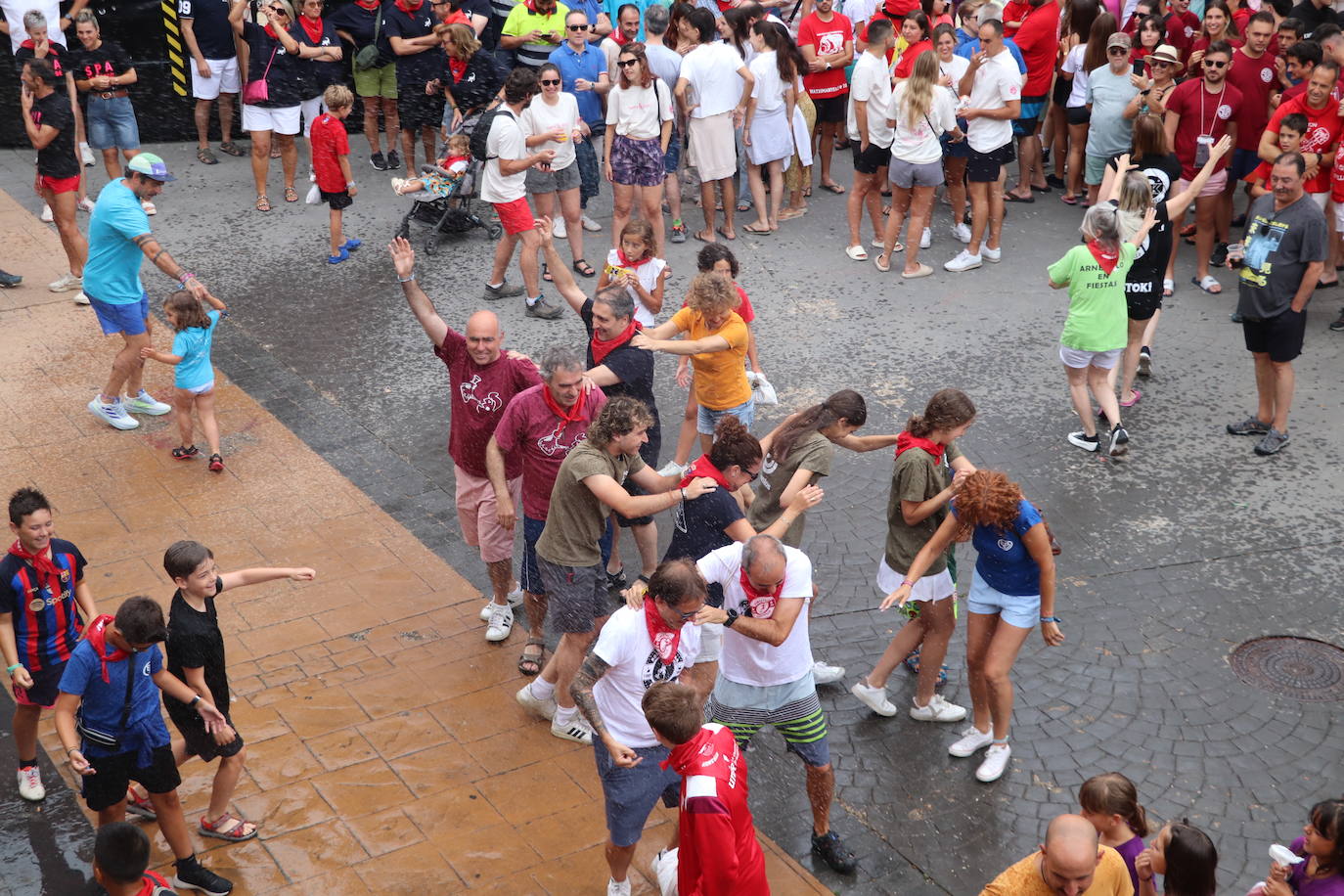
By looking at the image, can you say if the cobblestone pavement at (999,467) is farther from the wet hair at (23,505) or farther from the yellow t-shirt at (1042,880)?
the wet hair at (23,505)

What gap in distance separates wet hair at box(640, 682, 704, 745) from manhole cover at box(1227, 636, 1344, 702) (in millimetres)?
3658

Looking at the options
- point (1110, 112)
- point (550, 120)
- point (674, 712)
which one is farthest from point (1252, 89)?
point (674, 712)

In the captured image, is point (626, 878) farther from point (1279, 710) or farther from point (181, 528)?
point (181, 528)

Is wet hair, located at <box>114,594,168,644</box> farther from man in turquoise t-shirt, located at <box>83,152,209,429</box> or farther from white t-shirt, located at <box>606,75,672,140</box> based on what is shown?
white t-shirt, located at <box>606,75,672,140</box>

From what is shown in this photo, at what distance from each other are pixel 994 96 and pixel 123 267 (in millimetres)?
7325

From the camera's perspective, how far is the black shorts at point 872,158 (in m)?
11.9

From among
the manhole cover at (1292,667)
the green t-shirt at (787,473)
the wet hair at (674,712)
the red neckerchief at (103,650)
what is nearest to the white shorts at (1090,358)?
the manhole cover at (1292,667)

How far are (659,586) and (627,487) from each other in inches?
79.4

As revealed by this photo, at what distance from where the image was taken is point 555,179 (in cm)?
1162

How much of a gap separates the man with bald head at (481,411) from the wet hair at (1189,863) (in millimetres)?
3760

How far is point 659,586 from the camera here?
5117 mm

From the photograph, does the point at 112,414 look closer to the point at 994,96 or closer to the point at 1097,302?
the point at 1097,302

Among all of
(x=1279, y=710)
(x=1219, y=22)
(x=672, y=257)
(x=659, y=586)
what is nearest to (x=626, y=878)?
(x=659, y=586)

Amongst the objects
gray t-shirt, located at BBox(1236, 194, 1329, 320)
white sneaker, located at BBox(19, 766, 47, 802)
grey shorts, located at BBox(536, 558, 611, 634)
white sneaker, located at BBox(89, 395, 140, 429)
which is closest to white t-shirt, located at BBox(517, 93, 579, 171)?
white sneaker, located at BBox(89, 395, 140, 429)
